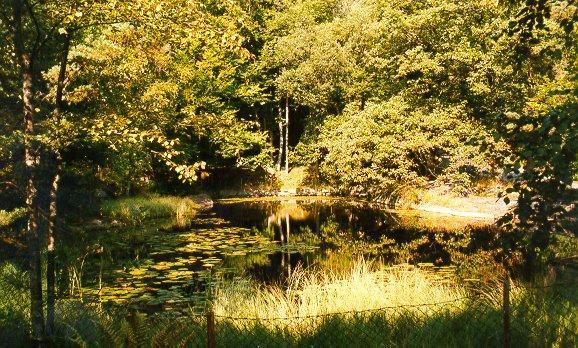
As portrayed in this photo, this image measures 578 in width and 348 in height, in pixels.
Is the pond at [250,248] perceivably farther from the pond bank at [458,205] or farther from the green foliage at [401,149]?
the green foliage at [401,149]

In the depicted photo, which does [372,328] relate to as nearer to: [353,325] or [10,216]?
[353,325]

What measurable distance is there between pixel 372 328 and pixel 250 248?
9.80 m

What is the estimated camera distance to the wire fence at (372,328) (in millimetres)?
4957

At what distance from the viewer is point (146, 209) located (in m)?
21.8

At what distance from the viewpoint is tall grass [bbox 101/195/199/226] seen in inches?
786

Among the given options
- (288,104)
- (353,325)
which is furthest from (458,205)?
(353,325)

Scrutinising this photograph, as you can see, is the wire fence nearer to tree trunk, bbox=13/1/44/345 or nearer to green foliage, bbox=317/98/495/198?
tree trunk, bbox=13/1/44/345

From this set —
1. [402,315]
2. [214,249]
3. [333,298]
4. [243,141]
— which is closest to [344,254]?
[214,249]

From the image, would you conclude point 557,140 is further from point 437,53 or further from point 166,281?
point 437,53

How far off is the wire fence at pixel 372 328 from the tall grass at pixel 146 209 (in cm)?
1381

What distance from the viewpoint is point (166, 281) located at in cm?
1099

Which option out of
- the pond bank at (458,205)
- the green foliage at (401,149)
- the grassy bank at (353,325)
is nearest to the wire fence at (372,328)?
the grassy bank at (353,325)

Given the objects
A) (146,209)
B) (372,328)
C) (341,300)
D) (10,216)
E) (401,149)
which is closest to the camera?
(372,328)

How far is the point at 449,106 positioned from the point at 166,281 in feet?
58.3
